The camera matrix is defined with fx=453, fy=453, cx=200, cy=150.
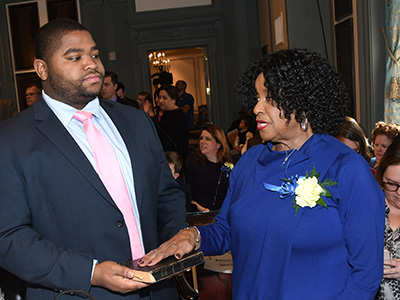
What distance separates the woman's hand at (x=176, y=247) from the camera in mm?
1451

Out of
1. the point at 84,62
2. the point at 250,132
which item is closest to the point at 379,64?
the point at 250,132

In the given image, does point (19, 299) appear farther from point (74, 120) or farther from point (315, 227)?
point (315, 227)

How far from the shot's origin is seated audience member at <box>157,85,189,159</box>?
5414 mm

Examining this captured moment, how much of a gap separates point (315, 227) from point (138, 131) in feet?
2.38

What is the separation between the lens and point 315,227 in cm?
149

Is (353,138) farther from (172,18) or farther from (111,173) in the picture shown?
(172,18)

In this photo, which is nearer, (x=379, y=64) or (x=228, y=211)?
(x=228, y=211)

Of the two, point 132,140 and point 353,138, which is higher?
point 132,140

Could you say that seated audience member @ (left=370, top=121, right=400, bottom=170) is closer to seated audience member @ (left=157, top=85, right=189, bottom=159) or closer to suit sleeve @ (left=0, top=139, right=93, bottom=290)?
seated audience member @ (left=157, top=85, right=189, bottom=159)

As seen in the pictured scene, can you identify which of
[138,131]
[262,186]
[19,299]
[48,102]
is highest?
[48,102]

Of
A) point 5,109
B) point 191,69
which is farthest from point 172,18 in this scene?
point 191,69

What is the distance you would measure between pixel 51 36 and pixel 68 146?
0.39 metres

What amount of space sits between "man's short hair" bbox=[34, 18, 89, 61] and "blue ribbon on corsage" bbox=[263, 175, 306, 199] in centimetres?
87

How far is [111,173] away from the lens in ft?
5.08
